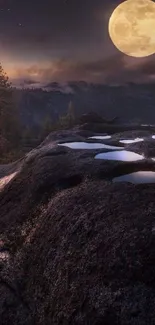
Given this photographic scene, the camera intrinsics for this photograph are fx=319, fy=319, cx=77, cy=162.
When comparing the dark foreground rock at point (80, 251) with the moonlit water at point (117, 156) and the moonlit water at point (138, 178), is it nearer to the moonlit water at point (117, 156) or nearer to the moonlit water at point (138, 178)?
the moonlit water at point (138, 178)

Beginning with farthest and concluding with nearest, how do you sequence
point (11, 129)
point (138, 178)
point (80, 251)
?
point (11, 129) → point (138, 178) → point (80, 251)

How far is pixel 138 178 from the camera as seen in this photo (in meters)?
13.2

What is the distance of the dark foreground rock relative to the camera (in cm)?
755

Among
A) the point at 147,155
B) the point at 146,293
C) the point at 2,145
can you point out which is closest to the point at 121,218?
the point at 146,293

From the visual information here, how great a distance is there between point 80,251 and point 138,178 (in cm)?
505

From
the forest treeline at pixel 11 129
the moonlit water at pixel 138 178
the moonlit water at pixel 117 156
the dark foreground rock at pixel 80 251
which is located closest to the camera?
the dark foreground rock at pixel 80 251

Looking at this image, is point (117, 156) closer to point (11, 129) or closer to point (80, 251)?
point (80, 251)

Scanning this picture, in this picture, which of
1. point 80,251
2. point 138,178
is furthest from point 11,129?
point 80,251

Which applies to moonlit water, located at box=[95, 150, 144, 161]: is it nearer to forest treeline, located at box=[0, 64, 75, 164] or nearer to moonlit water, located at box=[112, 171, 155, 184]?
moonlit water, located at box=[112, 171, 155, 184]

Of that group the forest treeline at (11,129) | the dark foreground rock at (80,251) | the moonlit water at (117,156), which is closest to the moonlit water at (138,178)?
the dark foreground rock at (80,251)

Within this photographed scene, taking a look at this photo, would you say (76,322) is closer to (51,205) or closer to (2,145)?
(51,205)

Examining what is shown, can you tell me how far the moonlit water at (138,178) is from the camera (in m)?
12.7

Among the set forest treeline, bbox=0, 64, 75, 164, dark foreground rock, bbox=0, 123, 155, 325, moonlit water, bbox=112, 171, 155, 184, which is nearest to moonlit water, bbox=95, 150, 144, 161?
dark foreground rock, bbox=0, 123, 155, 325

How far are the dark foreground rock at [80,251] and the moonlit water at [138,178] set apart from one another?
0.68m
